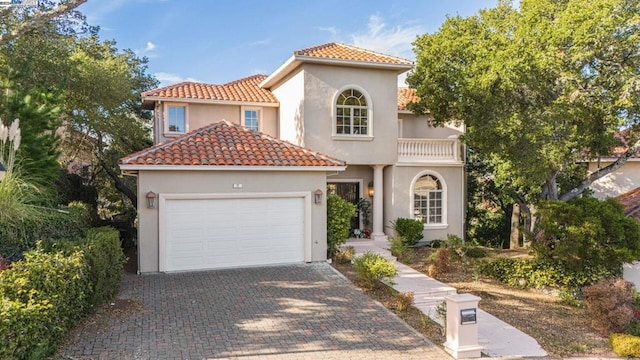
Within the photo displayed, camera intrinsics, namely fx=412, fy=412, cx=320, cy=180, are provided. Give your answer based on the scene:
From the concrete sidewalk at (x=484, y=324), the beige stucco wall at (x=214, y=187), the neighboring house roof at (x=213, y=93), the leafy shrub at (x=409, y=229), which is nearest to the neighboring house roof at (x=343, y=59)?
the neighboring house roof at (x=213, y=93)

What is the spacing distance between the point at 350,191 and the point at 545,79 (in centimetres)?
941

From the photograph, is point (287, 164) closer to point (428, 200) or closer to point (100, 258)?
point (100, 258)

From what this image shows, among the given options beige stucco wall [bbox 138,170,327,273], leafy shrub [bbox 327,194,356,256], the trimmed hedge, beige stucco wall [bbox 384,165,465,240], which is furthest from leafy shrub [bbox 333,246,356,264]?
the trimmed hedge

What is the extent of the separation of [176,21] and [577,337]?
20.5 meters

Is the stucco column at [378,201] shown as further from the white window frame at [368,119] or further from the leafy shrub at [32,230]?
the leafy shrub at [32,230]

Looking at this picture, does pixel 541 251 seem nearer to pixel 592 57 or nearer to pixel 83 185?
pixel 592 57

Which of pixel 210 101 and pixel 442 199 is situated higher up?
pixel 210 101

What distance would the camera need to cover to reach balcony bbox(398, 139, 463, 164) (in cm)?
1919

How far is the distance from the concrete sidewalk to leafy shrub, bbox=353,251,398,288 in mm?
510

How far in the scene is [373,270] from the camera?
11.5 meters

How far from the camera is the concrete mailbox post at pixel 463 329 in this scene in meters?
7.89

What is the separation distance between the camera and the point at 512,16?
51.9 ft

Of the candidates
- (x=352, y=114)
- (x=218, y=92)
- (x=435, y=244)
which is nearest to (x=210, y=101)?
(x=218, y=92)

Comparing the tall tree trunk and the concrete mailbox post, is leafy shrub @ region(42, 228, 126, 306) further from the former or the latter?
the tall tree trunk
